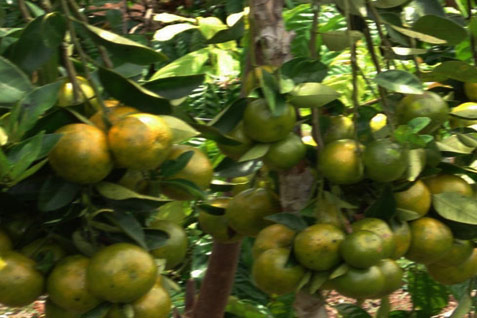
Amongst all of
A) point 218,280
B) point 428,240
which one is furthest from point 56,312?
point 218,280

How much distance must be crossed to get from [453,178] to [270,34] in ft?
0.89

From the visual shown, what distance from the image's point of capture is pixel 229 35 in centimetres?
108

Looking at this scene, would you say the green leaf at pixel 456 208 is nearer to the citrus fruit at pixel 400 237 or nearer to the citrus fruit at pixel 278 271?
the citrus fruit at pixel 400 237

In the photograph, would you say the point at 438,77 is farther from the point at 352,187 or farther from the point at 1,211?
the point at 1,211

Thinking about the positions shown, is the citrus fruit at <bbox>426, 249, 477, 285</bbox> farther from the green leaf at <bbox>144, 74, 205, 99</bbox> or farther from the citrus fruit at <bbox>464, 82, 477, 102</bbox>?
the green leaf at <bbox>144, 74, 205, 99</bbox>

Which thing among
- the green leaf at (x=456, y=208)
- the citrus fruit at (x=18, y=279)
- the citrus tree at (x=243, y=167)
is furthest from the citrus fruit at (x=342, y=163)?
the citrus fruit at (x=18, y=279)

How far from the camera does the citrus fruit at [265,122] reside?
0.85 m

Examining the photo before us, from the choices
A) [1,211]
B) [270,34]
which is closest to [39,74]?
[1,211]

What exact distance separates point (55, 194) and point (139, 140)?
90 millimetres

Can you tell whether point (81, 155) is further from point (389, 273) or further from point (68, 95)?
point (389, 273)

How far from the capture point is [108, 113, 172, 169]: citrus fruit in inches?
27.8

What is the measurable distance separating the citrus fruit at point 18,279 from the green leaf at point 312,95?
33 cm

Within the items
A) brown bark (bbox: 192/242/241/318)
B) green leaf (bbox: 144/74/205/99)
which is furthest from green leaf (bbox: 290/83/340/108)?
brown bark (bbox: 192/242/241/318)

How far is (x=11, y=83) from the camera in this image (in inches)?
28.9
